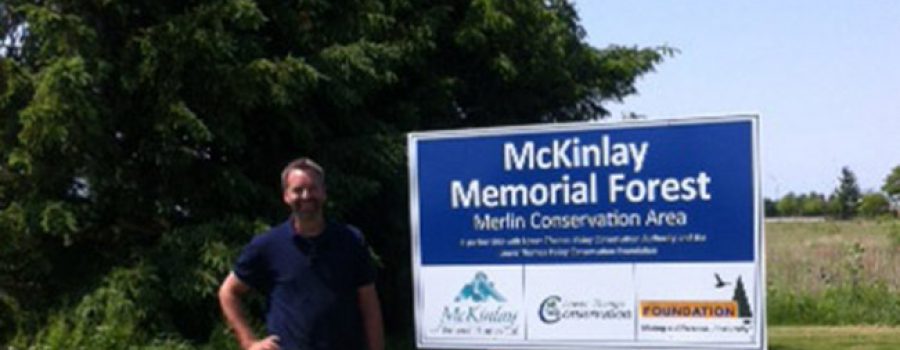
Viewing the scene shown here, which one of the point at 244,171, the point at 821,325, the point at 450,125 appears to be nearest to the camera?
the point at 244,171

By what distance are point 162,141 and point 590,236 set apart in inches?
200

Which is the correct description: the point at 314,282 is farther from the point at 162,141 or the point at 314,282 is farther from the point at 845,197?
the point at 845,197

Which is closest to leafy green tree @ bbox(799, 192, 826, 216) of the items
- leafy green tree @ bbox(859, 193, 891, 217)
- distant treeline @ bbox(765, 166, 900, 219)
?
distant treeline @ bbox(765, 166, 900, 219)

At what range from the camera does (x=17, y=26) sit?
11773 mm

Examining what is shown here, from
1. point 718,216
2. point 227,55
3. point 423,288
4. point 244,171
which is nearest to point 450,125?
point 244,171

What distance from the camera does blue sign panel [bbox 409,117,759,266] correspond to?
7055 millimetres

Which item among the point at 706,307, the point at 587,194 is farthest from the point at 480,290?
the point at 706,307

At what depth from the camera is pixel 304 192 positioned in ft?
16.5

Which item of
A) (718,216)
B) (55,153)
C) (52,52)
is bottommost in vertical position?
(718,216)

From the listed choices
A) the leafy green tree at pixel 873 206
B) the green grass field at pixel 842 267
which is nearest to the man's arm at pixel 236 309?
the green grass field at pixel 842 267

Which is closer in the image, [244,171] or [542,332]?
[542,332]

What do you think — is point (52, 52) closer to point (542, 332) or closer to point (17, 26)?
point (17, 26)

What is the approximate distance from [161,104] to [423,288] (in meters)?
4.13

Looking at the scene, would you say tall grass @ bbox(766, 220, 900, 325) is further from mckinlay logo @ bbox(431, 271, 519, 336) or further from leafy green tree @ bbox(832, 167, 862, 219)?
leafy green tree @ bbox(832, 167, 862, 219)
